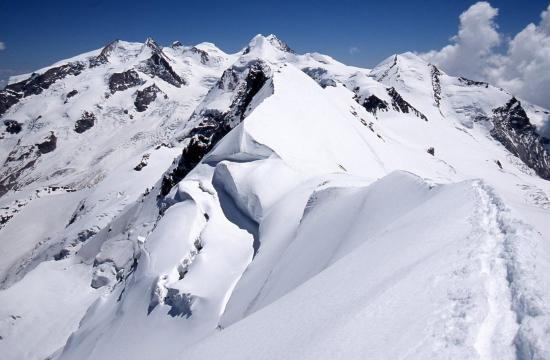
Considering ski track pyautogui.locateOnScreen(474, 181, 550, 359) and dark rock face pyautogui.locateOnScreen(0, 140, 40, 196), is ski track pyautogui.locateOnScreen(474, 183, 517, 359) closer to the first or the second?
ski track pyautogui.locateOnScreen(474, 181, 550, 359)

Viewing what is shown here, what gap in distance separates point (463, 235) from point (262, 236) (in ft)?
43.8

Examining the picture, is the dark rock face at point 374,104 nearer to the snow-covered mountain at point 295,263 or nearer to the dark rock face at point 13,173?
the snow-covered mountain at point 295,263

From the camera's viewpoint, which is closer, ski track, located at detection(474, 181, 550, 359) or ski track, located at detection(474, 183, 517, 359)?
ski track, located at detection(474, 181, 550, 359)

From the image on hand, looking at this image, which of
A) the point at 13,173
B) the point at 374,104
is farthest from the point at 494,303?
the point at 13,173

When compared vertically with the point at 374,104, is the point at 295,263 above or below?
below

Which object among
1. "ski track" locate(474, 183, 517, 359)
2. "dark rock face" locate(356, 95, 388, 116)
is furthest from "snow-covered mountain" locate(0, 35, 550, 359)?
"dark rock face" locate(356, 95, 388, 116)

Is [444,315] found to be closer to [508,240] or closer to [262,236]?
[508,240]

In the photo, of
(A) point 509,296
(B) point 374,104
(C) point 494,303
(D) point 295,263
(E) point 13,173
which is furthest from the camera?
(E) point 13,173

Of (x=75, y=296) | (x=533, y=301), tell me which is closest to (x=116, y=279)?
(x=75, y=296)

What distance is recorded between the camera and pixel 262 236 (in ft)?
69.7

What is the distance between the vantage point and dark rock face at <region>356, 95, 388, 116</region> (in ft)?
382

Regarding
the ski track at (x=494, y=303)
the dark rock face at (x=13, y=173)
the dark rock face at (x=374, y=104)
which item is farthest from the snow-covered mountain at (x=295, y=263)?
→ the dark rock face at (x=13, y=173)

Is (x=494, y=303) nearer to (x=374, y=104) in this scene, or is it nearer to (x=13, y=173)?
(x=374, y=104)

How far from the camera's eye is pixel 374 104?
118m
